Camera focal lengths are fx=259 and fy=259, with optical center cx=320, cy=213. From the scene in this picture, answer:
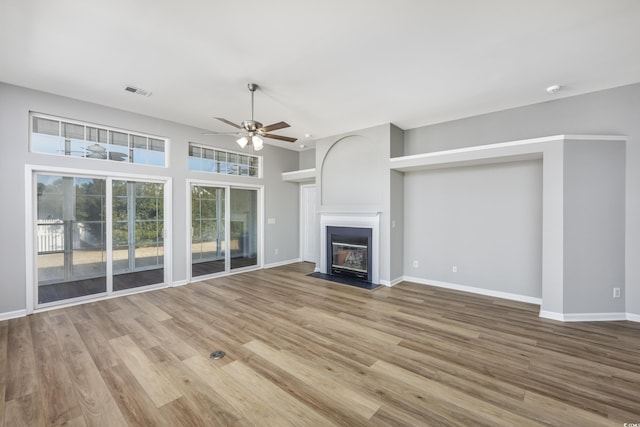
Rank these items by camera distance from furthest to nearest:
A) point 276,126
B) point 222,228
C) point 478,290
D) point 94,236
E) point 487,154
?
point 222,228, point 478,290, point 94,236, point 487,154, point 276,126

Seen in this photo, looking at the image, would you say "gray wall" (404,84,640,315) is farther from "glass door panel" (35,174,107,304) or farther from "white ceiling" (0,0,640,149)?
"glass door panel" (35,174,107,304)

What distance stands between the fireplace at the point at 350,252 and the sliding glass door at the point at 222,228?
77.8 inches

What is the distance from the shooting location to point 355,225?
5.52 m

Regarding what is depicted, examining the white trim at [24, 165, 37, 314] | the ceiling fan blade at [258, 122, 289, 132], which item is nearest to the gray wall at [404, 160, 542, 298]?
the ceiling fan blade at [258, 122, 289, 132]

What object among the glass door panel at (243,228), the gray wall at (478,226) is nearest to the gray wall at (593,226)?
the gray wall at (478,226)

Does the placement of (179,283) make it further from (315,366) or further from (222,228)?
(315,366)

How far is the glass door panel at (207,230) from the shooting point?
5.41 metres

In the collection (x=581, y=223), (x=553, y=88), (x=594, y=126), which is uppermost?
(x=553, y=88)

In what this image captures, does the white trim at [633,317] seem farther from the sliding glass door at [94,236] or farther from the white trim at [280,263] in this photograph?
the sliding glass door at [94,236]

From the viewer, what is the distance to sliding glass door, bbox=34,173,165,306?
12.8 feet

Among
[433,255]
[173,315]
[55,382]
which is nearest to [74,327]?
[173,315]

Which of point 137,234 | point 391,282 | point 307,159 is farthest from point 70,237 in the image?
point 391,282

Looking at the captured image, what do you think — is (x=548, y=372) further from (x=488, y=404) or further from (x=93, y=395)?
(x=93, y=395)

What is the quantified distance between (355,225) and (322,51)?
3.44 meters
